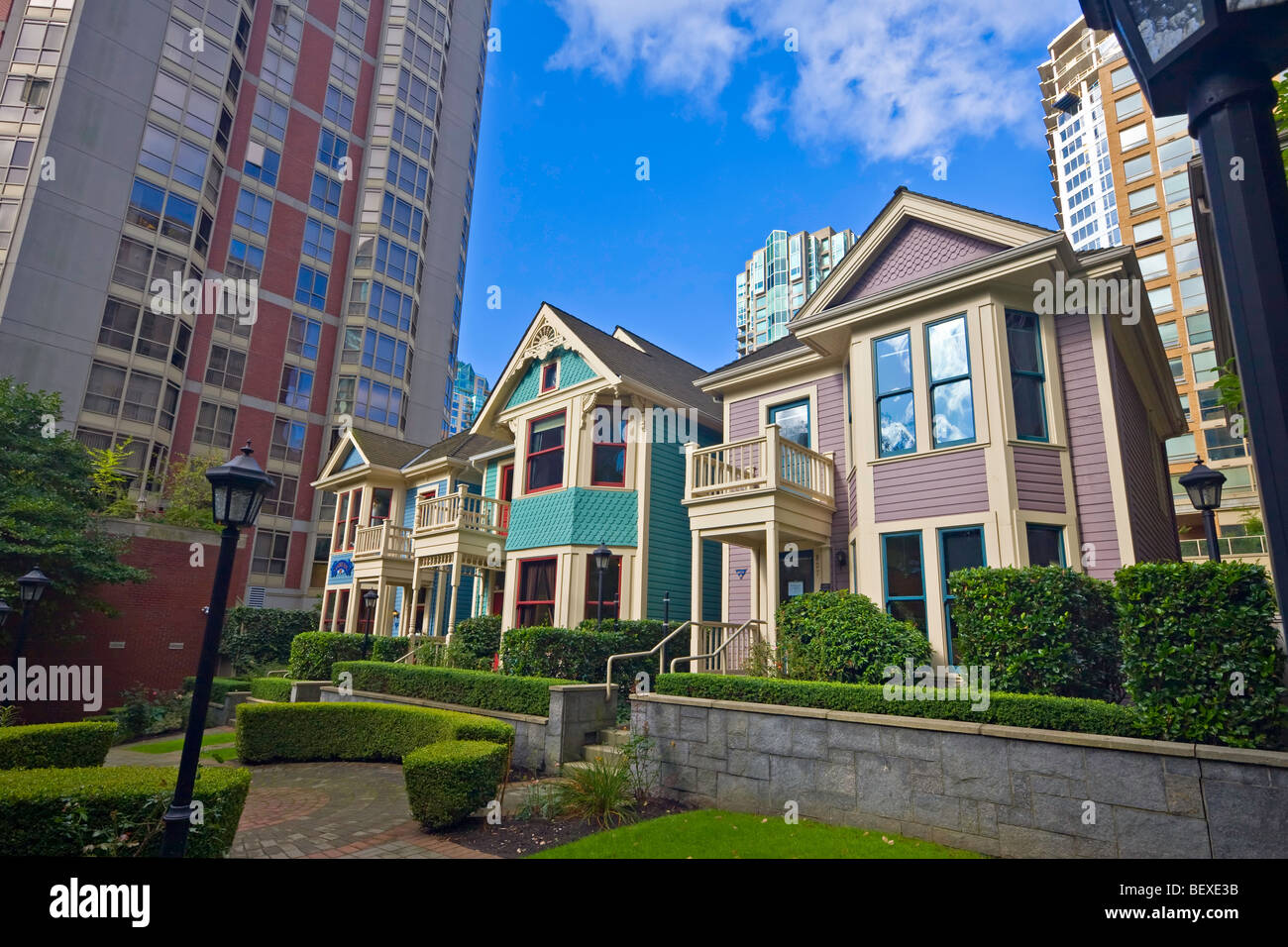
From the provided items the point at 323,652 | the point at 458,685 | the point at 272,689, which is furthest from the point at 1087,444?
the point at 272,689

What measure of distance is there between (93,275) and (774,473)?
1381 inches

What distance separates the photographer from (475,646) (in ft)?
50.4

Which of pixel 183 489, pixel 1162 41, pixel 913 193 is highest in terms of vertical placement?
pixel 913 193

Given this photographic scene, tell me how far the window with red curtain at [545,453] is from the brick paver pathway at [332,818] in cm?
806

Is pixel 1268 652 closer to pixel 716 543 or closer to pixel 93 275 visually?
pixel 716 543

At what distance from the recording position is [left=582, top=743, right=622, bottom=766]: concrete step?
1017 cm

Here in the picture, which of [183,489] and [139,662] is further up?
[183,489]

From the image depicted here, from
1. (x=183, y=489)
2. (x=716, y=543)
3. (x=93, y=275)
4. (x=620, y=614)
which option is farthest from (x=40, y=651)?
(x=93, y=275)

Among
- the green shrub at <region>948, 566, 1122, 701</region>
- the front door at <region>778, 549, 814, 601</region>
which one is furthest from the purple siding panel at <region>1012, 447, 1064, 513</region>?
the front door at <region>778, 549, 814, 601</region>

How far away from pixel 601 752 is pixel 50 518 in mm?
15454

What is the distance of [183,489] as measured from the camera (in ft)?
92.5

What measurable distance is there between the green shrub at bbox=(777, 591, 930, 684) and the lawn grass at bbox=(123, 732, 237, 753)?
→ 43.2 feet

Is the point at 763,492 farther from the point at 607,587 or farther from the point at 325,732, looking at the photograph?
the point at 325,732

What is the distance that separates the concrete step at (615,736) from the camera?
10.5 meters
